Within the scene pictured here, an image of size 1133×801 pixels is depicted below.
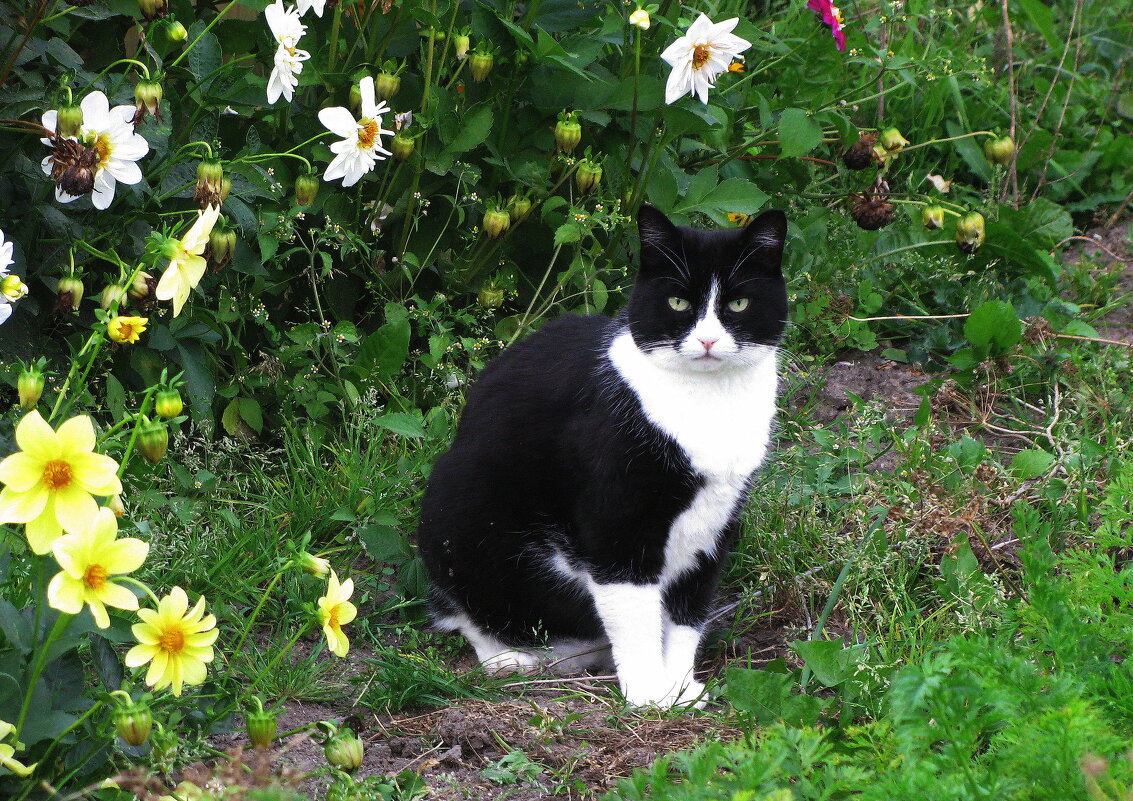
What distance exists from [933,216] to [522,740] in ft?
6.73

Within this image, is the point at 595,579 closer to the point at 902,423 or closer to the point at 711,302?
the point at 711,302

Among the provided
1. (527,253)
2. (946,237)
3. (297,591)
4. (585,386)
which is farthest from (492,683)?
(946,237)

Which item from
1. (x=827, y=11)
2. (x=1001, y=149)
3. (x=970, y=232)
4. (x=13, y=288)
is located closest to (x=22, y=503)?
(x=13, y=288)

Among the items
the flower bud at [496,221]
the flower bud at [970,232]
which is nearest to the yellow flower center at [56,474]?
the flower bud at [496,221]

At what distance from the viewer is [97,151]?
2113 millimetres

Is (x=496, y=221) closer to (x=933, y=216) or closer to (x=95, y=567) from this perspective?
(x=933, y=216)

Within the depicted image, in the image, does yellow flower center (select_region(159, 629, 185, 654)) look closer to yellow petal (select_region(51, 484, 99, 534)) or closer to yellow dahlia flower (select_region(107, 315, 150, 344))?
yellow petal (select_region(51, 484, 99, 534))

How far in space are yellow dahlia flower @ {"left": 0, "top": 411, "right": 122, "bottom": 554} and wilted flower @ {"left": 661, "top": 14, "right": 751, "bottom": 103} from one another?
1643mm

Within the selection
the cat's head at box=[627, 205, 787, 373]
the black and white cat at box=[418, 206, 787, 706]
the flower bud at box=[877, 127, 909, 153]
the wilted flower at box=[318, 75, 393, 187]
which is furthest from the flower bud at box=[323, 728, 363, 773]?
the flower bud at box=[877, 127, 909, 153]

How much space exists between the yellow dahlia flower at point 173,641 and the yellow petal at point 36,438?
25 cm

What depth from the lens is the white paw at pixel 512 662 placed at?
7.98 feet

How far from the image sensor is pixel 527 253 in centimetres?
331

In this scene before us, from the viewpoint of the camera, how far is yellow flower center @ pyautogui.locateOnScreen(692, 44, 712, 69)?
2.62 meters

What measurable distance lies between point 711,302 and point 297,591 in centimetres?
103
